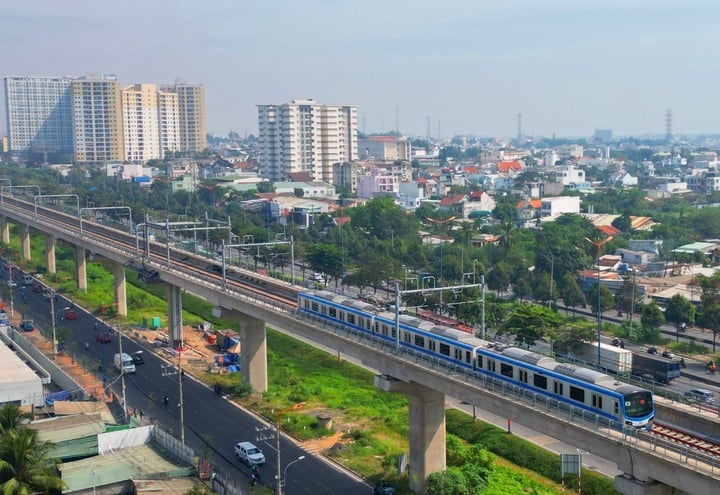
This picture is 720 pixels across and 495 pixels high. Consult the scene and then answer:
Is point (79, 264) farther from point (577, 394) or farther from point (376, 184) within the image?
point (376, 184)

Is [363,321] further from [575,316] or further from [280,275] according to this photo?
[280,275]

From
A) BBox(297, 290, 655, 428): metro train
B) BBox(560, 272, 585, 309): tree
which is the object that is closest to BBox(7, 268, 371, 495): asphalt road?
BBox(297, 290, 655, 428): metro train

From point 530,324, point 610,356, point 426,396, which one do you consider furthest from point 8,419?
point 610,356

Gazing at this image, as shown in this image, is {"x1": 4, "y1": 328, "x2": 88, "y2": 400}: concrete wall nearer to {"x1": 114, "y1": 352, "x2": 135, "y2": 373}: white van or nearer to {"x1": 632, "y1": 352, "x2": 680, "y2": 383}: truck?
{"x1": 114, "y1": 352, "x2": 135, "y2": 373}: white van

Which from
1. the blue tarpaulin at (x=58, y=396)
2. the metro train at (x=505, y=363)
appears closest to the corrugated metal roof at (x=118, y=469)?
the blue tarpaulin at (x=58, y=396)

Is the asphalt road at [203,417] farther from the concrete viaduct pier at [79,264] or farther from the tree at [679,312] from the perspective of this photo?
the tree at [679,312]

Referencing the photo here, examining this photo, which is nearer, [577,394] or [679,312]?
[577,394]

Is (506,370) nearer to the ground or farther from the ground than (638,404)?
nearer to the ground
